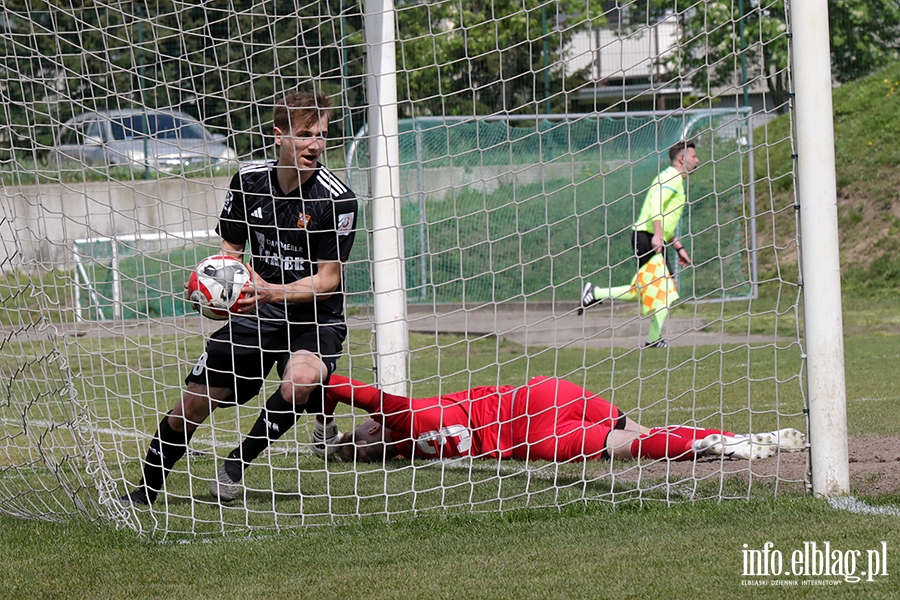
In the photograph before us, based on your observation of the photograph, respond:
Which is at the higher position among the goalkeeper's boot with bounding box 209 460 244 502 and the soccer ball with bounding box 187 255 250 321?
the soccer ball with bounding box 187 255 250 321

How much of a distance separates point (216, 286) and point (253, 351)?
419 millimetres

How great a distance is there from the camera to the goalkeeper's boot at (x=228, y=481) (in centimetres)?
489

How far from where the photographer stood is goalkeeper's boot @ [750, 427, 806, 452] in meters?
4.91

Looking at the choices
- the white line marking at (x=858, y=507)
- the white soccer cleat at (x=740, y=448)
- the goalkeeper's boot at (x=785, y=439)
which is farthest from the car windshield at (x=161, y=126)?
the white line marking at (x=858, y=507)

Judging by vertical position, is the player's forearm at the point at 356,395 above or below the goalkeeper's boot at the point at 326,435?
above

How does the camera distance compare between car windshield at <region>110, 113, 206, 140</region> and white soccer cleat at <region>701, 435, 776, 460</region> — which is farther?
car windshield at <region>110, 113, 206, 140</region>

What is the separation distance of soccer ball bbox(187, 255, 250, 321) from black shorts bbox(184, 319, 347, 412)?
0.18 metres

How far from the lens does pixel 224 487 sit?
4895 mm

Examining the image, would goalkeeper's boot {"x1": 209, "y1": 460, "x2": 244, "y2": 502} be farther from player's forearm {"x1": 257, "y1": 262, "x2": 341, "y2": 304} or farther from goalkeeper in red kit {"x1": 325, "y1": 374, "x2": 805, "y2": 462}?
player's forearm {"x1": 257, "y1": 262, "x2": 341, "y2": 304}

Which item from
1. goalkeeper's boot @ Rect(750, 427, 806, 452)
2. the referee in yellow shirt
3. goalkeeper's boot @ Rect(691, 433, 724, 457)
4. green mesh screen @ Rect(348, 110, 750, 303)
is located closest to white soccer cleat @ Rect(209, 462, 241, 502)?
goalkeeper's boot @ Rect(691, 433, 724, 457)

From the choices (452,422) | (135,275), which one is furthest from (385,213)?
(135,275)

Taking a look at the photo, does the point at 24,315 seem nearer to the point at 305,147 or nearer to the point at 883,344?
the point at 305,147

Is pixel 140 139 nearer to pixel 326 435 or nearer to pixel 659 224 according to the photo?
pixel 326 435

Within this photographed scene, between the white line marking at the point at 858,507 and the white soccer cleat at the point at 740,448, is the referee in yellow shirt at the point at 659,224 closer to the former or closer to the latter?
the white soccer cleat at the point at 740,448
